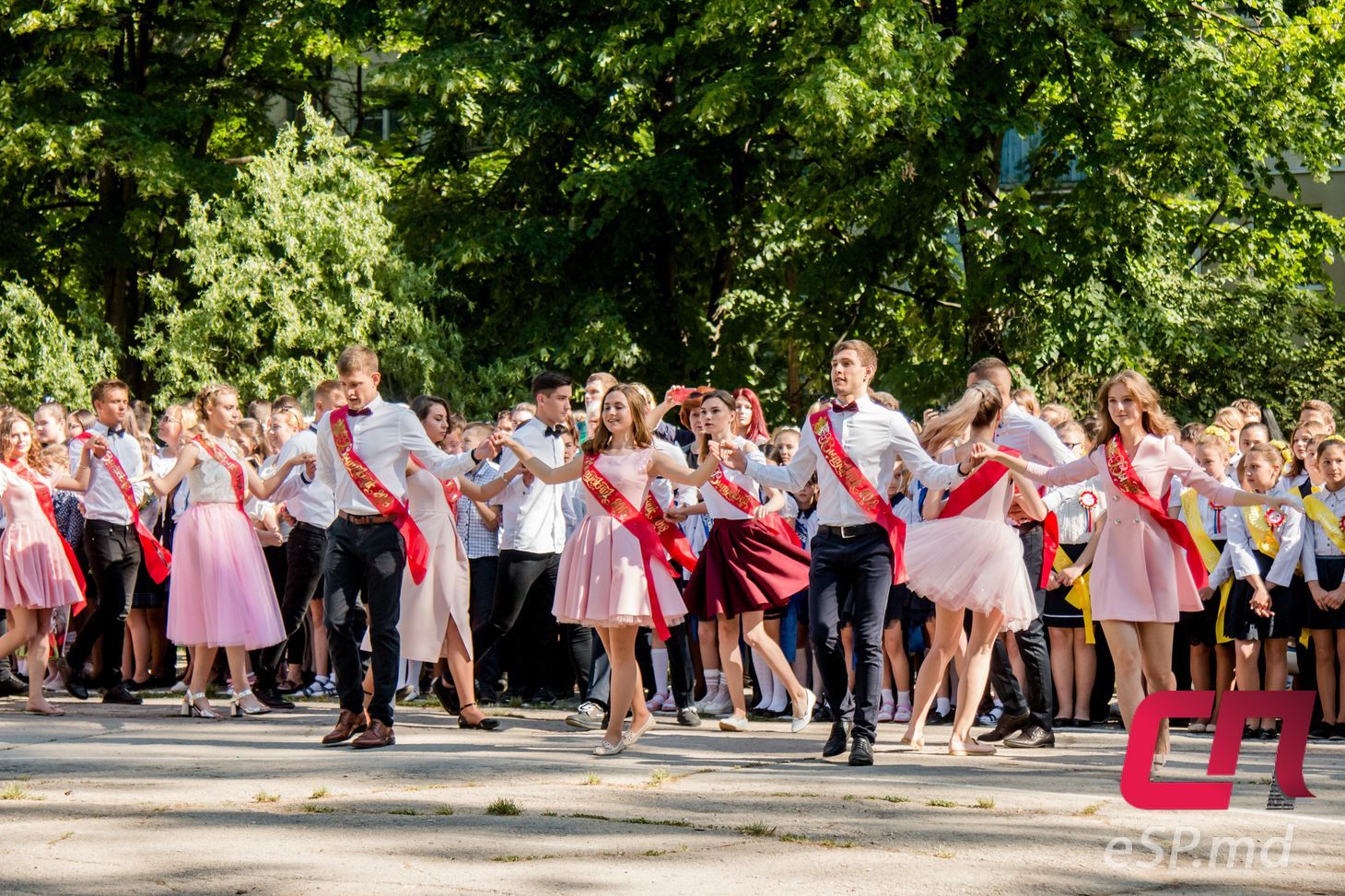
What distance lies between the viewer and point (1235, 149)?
21.9m

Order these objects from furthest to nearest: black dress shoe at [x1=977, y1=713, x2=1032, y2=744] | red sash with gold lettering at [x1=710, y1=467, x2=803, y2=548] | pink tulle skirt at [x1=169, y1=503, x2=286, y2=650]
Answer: pink tulle skirt at [x1=169, y1=503, x2=286, y2=650]
red sash with gold lettering at [x1=710, y1=467, x2=803, y2=548]
black dress shoe at [x1=977, y1=713, x2=1032, y2=744]

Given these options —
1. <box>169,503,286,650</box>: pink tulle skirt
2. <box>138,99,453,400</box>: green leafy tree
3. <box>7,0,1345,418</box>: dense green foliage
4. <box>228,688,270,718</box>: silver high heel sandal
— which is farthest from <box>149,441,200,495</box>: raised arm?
<box>138,99,453,400</box>: green leafy tree

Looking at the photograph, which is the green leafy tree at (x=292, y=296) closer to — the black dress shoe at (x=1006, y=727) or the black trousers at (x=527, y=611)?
the black trousers at (x=527, y=611)

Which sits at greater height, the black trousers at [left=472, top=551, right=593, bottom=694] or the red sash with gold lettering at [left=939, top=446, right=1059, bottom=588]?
the red sash with gold lettering at [left=939, top=446, right=1059, bottom=588]

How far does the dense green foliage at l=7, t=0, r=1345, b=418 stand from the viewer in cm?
2114

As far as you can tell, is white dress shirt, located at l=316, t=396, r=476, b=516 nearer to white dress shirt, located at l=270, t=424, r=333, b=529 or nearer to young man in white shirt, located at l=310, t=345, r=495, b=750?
young man in white shirt, located at l=310, t=345, r=495, b=750

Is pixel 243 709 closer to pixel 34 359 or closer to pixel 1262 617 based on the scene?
pixel 1262 617

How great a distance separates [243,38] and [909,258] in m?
12.7

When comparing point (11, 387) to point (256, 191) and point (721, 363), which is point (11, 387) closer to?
point (256, 191)

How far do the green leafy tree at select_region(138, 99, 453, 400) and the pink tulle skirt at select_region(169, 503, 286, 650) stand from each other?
1333 cm

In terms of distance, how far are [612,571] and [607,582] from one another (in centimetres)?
6

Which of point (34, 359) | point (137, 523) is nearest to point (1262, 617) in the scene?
point (137, 523)

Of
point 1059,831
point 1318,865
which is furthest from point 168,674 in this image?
point 1318,865

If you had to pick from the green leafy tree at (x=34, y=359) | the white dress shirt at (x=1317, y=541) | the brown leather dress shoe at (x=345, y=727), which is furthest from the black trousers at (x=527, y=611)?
the green leafy tree at (x=34, y=359)
